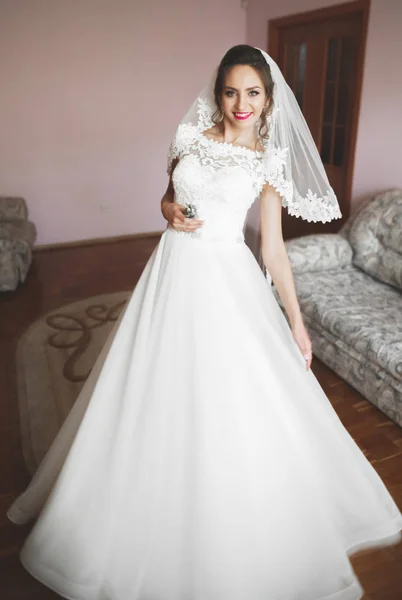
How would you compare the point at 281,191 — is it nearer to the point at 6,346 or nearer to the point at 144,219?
the point at 6,346

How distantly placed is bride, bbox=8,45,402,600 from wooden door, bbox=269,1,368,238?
8.32ft

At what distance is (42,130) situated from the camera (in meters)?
4.81

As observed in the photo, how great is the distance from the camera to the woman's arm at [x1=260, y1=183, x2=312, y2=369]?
1575mm

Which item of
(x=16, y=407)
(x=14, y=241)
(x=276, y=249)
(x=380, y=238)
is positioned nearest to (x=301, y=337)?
(x=276, y=249)

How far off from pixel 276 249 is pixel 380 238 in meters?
1.84

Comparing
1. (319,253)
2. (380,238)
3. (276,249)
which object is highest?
(276,249)

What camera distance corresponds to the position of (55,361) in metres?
3.00

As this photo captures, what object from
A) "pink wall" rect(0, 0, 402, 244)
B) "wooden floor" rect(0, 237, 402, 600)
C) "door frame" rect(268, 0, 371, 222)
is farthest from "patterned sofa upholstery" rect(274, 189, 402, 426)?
"pink wall" rect(0, 0, 402, 244)

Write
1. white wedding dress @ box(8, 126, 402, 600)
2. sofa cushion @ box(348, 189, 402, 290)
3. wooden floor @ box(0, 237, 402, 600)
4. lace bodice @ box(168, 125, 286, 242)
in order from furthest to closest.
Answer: sofa cushion @ box(348, 189, 402, 290) < wooden floor @ box(0, 237, 402, 600) < lace bodice @ box(168, 125, 286, 242) < white wedding dress @ box(8, 126, 402, 600)

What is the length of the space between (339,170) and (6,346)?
9.46 ft

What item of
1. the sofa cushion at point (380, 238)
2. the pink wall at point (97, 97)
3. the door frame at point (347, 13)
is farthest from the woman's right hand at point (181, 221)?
the pink wall at point (97, 97)

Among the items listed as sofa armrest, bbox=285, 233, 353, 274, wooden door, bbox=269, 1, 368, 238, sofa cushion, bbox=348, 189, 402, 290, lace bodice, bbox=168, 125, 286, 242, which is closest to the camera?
lace bodice, bbox=168, 125, 286, 242

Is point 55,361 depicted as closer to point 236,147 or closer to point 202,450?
point 202,450

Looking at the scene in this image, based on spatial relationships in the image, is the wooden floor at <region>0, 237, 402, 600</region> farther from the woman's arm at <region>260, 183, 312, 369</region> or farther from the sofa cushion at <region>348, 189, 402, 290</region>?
the woman's arm at <region>260, 183, 312, 369</region>
